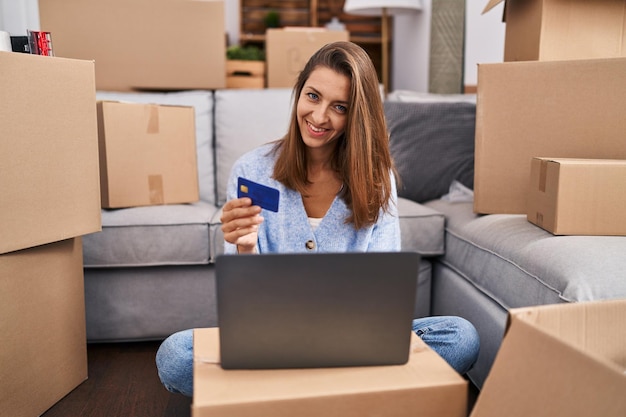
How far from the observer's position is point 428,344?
3.90 feet

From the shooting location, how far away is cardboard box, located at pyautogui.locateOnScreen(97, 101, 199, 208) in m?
1.78

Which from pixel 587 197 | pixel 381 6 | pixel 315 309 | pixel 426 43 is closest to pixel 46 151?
pixel 315 309

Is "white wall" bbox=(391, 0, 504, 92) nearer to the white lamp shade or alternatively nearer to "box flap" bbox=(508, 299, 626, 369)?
the white lamp shade

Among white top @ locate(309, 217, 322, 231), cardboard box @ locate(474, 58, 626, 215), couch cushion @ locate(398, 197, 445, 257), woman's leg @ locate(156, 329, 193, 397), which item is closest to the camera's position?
woman's leg @ locate(156, 329, 193, 397)

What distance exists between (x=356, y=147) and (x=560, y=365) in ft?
2.32

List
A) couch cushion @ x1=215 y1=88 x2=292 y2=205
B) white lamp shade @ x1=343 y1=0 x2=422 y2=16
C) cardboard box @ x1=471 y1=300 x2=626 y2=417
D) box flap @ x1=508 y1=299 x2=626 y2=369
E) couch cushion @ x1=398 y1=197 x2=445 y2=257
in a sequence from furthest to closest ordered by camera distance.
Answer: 1. white lamp shade @ x1=343 y1=0 x2=422 y2=16
2. couch cushion @ x1=215 y1=88 x2=292 y2=205
3. couch cushion @ x1=398 y1=197 x2=445 y2=257
4. box flap @ x1=508 y1=299 x2=626 y2=369
5. cardboard box @ x1=471 y1=300 x2=626 y2=417

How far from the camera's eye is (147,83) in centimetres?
230

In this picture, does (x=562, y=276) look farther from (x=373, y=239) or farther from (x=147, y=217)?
(x=147, y=217)

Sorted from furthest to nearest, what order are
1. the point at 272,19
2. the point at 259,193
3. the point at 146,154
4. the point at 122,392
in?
the point at 272,19
the point at 146,154
the point at 122,392
the point at 259,193

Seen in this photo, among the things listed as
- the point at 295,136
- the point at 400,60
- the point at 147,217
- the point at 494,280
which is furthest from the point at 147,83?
the point at 400,60

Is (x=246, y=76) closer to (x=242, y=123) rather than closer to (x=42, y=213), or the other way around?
(x=242, y=123)

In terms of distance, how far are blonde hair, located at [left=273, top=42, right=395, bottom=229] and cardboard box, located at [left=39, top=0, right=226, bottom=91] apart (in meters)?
1.10

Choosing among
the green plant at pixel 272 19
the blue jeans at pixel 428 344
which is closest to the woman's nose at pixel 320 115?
the blue jeans at pixel 428 344

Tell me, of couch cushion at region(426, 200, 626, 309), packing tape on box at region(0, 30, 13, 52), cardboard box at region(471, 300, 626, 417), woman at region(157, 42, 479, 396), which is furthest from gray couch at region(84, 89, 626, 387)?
packing tape on box at region(0, 30, 13, 52)
